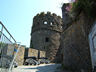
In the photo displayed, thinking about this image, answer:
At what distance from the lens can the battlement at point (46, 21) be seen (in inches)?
843

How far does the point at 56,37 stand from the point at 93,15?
18616mm

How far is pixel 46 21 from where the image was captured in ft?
71.5

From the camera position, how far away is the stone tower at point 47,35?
20.3 metres

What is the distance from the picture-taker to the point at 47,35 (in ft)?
69.3

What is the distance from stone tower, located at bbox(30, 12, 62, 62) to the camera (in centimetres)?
2033

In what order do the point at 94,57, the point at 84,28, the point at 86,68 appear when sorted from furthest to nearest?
the point at 84,28
the point at 86,68
the point at 94,57

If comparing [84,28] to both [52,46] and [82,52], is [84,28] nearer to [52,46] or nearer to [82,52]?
[82,52]

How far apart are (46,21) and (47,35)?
10.4 feet

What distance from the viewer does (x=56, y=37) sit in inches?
867

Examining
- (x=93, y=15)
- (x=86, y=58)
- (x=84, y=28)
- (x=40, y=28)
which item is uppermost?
(x=40, y=28)

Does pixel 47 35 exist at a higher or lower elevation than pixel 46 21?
lower

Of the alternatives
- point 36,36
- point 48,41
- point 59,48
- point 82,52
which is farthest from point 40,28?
point 82,52

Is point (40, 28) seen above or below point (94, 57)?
above

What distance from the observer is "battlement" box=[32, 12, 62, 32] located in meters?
21.4
